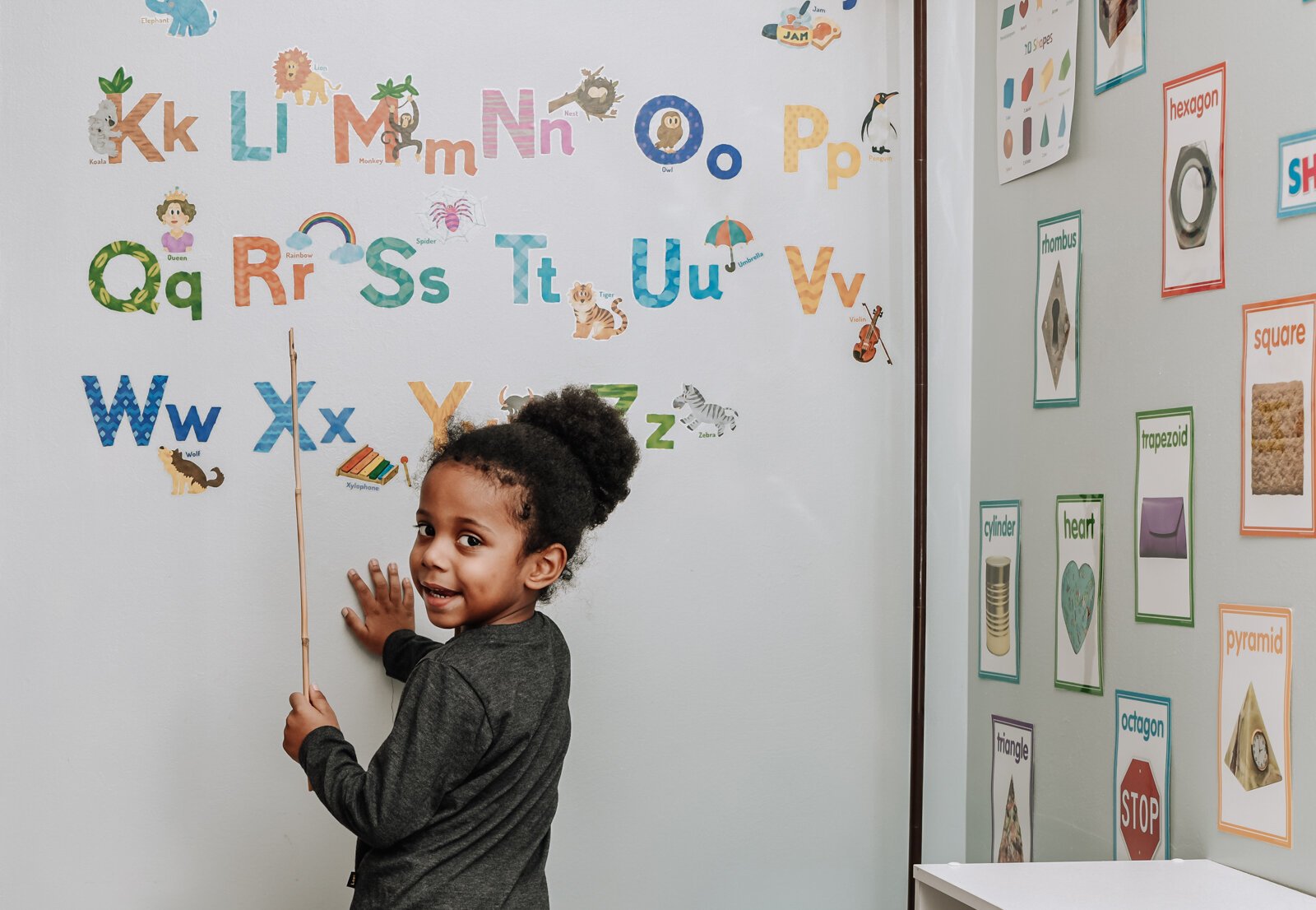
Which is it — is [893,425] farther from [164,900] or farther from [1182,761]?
[164,900]

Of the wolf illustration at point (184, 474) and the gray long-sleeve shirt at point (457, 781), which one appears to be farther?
the wolf illustration at point (184, 474)

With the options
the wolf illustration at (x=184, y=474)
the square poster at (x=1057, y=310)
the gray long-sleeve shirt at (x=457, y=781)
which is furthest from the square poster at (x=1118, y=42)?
the wolf illustration at (x=184, y=474)

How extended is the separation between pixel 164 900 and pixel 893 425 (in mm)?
1229

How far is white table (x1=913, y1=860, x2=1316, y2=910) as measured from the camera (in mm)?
1114

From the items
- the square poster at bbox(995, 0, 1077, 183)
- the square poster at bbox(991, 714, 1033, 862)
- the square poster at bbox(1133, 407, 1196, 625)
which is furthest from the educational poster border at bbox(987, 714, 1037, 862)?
the square poster at bbox(995, 0, 1077, 183)

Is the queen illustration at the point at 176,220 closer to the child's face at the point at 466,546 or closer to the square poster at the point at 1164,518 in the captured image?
the child's face at the point at 466,546

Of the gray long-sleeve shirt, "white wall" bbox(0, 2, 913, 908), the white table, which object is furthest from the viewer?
"white wall" bbox(0, 2, 913, 908)

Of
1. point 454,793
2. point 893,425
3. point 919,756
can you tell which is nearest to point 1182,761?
point 919,756

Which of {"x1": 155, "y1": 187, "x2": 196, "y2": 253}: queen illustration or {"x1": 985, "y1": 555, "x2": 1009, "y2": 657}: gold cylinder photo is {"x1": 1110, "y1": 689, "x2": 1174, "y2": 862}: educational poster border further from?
{"x1": 155, "y1": 187, "x2": 196, "y2": 253}: queen illustration

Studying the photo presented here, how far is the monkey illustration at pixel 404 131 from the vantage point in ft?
5.54

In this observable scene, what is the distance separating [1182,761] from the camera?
1.34 metres

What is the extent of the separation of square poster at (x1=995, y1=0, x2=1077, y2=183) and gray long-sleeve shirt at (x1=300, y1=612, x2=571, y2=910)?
0.97 meters

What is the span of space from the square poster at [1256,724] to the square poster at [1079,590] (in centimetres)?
23

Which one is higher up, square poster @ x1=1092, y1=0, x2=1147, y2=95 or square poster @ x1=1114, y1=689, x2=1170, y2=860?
square poster @ x1=1092, y1=0, x2=1147, y2=95
